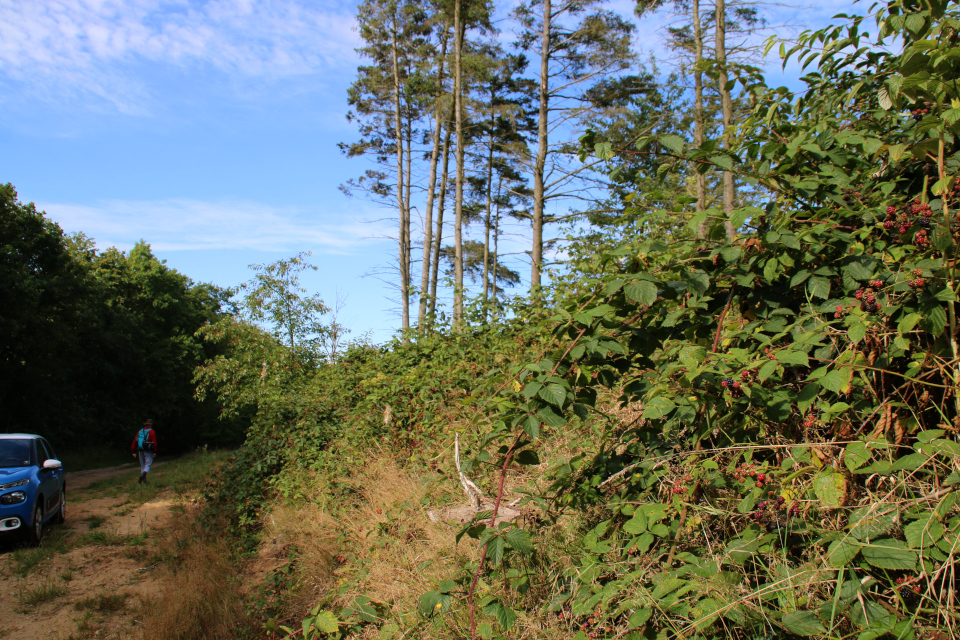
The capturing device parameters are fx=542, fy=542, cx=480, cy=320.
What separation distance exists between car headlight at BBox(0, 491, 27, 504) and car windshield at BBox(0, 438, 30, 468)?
0.67 m

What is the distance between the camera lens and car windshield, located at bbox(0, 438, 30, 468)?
7.94m

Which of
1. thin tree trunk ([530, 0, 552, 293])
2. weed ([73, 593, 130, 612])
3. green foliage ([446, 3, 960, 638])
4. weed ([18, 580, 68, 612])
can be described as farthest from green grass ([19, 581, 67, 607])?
thin tree trunk ([530, 0, 552, 293])

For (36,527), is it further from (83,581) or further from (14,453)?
(83,581)

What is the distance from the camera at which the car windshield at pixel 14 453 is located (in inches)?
313

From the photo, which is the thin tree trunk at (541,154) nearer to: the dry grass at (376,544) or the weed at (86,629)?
the dry grass at (376,544)

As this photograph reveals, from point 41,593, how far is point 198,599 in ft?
7.32

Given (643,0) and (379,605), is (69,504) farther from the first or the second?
(643,0)

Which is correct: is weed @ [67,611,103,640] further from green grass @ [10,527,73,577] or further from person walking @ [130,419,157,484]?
person walking @ [130,419,157,484]

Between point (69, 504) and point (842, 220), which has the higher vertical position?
point (842, 220)

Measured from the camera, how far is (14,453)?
8.13 metres

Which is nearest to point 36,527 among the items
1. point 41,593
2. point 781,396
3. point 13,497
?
point 13,497

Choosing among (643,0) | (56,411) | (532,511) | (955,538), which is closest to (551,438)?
(532,511)

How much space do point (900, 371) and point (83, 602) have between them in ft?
25.4

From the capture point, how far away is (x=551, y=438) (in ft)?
16.1
